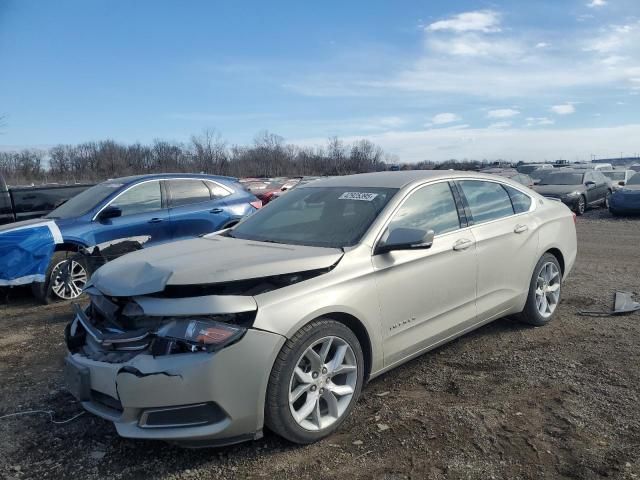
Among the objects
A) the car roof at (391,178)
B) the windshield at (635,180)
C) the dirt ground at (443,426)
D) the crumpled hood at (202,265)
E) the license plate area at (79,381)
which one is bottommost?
the dirt ground at (443,426)

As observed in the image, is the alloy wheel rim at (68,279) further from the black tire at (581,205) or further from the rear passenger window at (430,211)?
the black tire at (581,205)

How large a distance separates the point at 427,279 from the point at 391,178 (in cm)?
100

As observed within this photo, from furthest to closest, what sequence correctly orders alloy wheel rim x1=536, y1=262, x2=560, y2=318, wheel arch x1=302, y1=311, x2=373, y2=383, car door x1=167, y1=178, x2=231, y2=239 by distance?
car door x1=167, y1=178, x2=231, y2=239 < alloy wheel rim x1=536, y1=262, x2=560, y2=318 < wheel arch x1=302, y1=311, x2=373, y2=383

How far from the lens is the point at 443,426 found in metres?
3.36

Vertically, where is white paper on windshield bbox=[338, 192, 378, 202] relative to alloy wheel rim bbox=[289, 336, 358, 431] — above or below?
above

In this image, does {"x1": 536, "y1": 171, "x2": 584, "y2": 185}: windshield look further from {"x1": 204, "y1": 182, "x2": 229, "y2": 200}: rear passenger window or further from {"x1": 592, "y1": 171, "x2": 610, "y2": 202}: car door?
{"x1": 204, "y1": 182, "x2": 229, "y2": 200}: rear passenger window

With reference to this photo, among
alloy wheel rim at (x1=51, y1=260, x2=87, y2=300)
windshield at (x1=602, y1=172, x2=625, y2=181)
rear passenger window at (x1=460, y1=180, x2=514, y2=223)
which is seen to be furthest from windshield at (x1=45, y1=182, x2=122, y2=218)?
windshield at (x1=602, y1=172, x2=625, y2=181)

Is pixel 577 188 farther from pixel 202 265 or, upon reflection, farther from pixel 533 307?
pixel 202 265

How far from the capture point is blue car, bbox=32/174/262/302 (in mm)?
6906

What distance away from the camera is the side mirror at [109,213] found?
23.9 ft

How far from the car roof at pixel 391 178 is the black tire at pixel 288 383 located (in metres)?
1.51

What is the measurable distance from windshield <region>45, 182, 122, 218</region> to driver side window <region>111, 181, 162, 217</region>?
19 centimetres

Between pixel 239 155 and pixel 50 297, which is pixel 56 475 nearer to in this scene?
pixel 50 297

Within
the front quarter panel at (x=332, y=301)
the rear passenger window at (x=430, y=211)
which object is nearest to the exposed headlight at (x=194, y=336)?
the front quarter panel at (x=332, y=301)
